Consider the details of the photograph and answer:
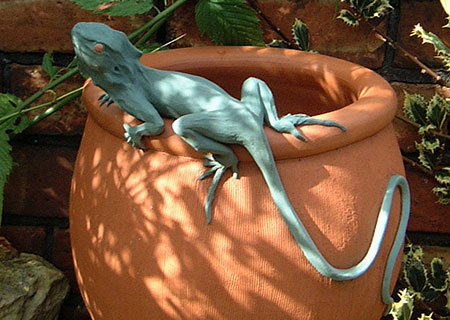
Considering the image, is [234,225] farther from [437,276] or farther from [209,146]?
[437,276]

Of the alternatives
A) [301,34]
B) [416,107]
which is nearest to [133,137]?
[301,34]

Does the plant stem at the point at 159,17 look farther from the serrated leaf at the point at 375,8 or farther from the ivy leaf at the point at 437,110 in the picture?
the ivy leaf at the point at 437,110

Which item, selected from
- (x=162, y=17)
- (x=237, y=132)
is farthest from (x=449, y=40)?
(x=237, y=132)

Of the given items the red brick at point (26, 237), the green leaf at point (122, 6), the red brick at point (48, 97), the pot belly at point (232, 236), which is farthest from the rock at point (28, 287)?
the green leaf at point (122, 6)

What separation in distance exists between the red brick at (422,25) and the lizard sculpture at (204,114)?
415 millimetres

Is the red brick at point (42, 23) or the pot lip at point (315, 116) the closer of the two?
the pot lip at point (315, 116)

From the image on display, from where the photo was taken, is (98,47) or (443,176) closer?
(98,47)

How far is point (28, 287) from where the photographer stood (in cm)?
119

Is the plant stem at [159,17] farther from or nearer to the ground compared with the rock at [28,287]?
farther from the ground

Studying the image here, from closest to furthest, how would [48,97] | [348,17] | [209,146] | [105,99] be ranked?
[209,146]
[105,99]
[348,17]
[48,97]

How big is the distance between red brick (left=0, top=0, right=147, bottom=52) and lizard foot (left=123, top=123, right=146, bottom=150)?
0.46m

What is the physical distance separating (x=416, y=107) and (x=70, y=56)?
597 millimetres

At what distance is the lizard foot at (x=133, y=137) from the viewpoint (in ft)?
2.74

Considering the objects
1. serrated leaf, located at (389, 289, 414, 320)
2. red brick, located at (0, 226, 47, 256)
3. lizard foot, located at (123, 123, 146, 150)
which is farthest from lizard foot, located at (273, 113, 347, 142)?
red brick, located at (0, 226, 47, 256)
